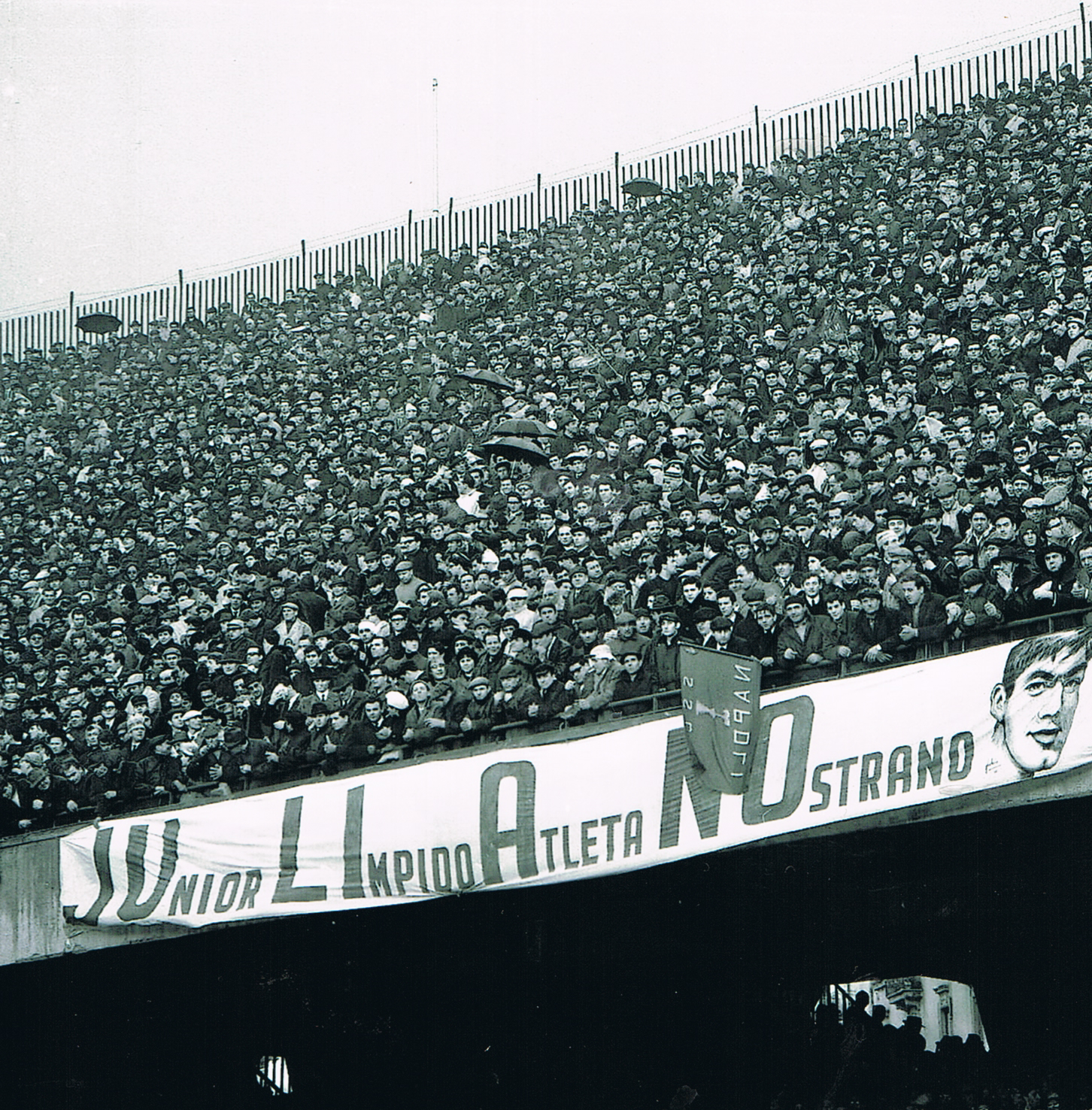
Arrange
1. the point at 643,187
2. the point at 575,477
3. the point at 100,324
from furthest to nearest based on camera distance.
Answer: the point at 100,324 → the point at 643,187 → the point at 575,477

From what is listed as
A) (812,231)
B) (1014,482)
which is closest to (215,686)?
(1014,482)

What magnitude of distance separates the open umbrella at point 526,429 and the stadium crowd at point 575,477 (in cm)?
18

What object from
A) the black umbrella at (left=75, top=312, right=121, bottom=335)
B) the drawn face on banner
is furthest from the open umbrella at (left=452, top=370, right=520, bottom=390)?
the black umbrella at (left=75, top=312, right=121, bottom=335)

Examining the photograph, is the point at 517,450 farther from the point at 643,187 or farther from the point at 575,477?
the point at 643,187

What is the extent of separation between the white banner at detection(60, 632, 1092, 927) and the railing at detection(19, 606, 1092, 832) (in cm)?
18

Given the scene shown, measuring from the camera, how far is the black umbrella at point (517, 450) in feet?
61.3

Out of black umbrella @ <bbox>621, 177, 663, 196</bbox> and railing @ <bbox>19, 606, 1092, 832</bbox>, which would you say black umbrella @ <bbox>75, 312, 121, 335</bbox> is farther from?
railing @ <bbox>19, 606, 1092, 832</bbox>

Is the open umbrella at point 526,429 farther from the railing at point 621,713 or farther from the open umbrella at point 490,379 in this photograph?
the railing at point 621,713

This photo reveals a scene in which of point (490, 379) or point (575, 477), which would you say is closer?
point (575, 477)

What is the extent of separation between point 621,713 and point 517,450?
684 cm

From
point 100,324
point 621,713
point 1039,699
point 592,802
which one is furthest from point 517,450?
point 100,324

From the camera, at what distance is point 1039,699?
404 inches

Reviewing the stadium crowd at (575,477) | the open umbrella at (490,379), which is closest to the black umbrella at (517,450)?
the stadium crowd at (575,477)

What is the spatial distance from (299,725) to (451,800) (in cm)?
216
